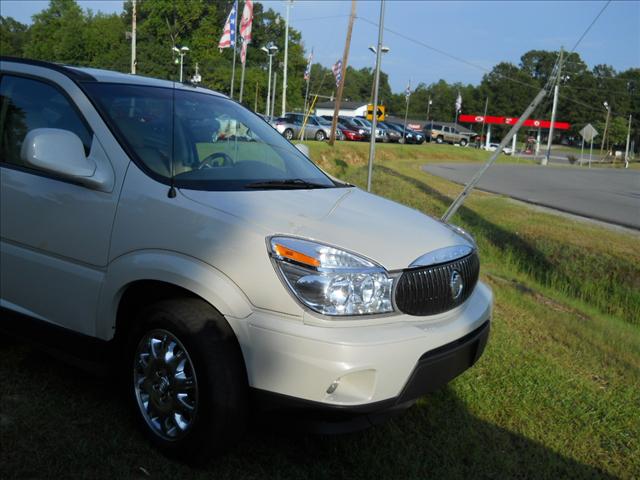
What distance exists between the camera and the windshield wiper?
3.28 metres

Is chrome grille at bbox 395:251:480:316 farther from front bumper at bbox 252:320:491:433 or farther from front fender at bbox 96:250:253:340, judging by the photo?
front fender at bbox 96:250:253:340

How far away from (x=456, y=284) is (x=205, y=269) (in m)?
1.24

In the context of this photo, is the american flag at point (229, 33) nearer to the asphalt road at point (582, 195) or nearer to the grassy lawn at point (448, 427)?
the asphalt road at point (582, 195)

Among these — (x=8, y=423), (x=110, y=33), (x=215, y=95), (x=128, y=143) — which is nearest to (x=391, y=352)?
(x=128, y=143)

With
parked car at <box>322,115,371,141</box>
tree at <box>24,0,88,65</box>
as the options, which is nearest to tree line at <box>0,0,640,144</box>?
tree at <box>24,0,88,65</box>

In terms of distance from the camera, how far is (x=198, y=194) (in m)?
2.93

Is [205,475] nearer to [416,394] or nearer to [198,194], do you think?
[416,394]

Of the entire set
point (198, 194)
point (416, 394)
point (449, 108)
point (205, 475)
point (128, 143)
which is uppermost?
point (449, 108)

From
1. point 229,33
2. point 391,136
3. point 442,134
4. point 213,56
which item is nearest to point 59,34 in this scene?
point 213,56

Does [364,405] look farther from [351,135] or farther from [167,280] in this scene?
[351,135]

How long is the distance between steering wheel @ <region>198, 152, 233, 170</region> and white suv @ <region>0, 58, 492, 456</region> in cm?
1

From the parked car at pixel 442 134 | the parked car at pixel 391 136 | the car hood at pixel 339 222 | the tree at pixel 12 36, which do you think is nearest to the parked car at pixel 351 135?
the parked car at pixel 391 136

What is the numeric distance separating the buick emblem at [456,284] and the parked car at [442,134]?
213ft

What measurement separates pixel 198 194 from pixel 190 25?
83228 millimetres
